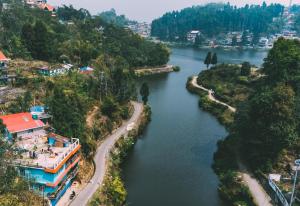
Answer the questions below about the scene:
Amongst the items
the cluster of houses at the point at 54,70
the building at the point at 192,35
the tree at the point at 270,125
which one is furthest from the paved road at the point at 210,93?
the building at the point at 192,35

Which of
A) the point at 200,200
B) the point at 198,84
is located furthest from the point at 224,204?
the point at 198,84

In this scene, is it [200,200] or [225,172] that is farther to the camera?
[225,172]

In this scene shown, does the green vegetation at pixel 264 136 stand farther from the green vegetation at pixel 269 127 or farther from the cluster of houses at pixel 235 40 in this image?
the cluster of houses at pixel 235 40

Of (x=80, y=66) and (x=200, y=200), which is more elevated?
(x=80, y=66)

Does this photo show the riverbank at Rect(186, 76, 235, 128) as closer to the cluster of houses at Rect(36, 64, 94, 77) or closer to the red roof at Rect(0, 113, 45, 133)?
the cluster of houses at Rect(36, 64, 94, 77)

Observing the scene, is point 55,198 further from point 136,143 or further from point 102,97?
point 102,97

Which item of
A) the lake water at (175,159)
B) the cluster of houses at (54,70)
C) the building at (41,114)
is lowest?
the lake water at (175,159)

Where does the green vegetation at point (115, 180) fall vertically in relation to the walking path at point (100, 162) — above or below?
below
